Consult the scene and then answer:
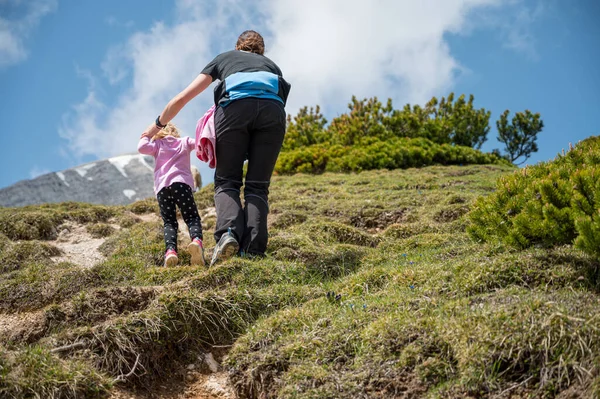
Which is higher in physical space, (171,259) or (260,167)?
(260,167)

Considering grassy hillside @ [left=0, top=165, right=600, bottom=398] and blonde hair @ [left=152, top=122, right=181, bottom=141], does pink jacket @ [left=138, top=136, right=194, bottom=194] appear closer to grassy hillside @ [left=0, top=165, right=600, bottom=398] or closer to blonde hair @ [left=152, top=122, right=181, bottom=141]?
blonde hair @ [left=152, top=122, right=181, bottom=141]

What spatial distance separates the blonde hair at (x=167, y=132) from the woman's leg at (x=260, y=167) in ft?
4.03

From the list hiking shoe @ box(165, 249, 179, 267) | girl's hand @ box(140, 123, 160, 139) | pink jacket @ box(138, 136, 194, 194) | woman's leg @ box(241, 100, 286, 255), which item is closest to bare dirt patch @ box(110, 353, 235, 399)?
woman's leg @ box(241, 100, 286, 255)

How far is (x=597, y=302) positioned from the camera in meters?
3.51

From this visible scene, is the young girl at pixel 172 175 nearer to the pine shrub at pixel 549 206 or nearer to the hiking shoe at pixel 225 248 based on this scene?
the hiking shoe at pixel 225 248

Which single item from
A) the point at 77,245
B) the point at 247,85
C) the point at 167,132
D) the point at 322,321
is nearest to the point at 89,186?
the point at 77,245

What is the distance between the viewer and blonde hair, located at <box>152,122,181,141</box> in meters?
6.73

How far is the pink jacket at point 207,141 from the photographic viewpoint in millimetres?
6020

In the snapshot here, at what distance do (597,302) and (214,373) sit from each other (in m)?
2.60

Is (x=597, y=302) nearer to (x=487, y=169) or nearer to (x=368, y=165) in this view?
(x=487, y=169)

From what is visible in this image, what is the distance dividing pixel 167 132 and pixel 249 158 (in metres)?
1.28

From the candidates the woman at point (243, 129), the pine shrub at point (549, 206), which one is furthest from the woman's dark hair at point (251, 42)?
the pine shrub at point (549, 206)

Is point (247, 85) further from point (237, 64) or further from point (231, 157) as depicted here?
point (231, 157)

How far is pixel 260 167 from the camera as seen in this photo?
6.03m
